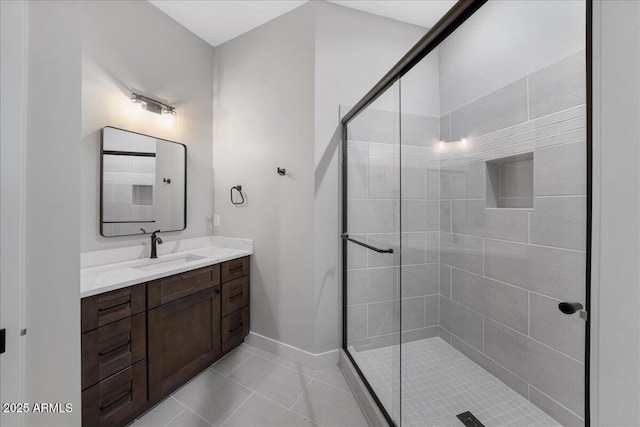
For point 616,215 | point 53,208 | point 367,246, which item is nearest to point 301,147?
point 367,246

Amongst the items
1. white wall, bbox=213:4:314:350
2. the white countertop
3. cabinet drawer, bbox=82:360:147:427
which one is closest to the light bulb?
white wall, bbox=213:4:314:350

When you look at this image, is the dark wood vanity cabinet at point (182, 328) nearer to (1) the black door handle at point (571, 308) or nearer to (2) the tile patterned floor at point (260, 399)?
(2) the tile patterned floor at point (260, 399)

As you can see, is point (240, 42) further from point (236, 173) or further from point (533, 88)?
point (533, 88)

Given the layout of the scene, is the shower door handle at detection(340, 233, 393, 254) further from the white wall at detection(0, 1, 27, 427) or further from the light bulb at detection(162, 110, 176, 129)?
the light bulb at detection(162, 110, 176, 129)

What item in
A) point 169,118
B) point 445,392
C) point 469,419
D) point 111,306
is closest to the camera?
point 469,419

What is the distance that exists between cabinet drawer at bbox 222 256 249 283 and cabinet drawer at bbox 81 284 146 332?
24.9 inches

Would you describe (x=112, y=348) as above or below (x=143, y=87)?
below

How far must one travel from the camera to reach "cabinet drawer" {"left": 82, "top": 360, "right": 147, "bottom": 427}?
1270mm

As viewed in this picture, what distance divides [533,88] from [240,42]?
2.39m

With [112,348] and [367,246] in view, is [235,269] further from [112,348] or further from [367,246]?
[367,246]

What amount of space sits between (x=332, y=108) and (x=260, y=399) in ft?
6.78

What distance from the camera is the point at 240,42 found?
2424 mm

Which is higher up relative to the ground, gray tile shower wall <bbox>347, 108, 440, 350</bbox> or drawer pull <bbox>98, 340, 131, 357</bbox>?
gray tile shower wall <bbox>347, 108, 440, 350</bbox>

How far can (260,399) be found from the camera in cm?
167
